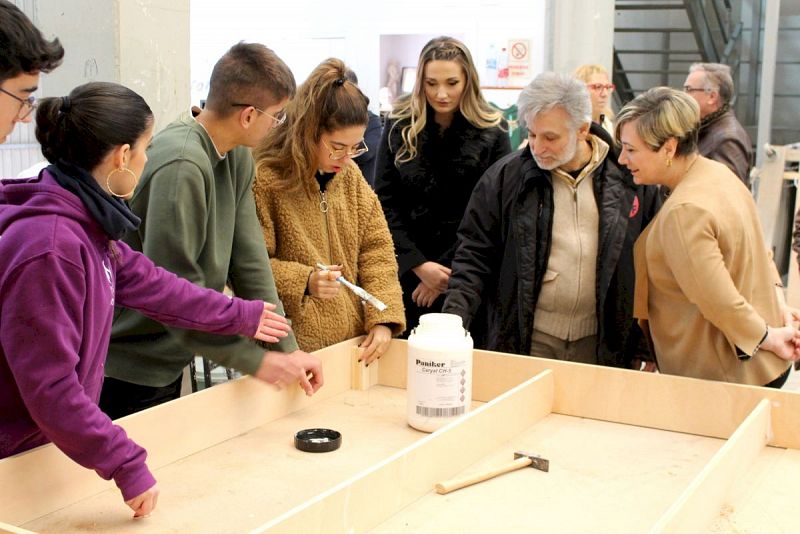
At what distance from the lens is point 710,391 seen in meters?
1.62

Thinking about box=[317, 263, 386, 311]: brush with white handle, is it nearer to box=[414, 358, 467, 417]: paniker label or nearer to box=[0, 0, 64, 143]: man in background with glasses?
box=[414, 358, 467, 417]: paniker label

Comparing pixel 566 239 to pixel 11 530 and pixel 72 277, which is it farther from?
pixel 11 530

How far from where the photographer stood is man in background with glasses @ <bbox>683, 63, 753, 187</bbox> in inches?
137

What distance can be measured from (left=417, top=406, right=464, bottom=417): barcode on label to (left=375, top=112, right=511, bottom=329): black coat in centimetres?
99

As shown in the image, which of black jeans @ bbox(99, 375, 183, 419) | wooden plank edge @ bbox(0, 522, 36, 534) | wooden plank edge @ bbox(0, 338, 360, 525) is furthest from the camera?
black jeans @ bbox(99, 375, 183, 419)

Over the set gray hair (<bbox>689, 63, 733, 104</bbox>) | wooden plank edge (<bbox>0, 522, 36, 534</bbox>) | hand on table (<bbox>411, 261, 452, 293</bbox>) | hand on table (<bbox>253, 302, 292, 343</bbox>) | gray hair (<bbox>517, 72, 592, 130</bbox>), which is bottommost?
wooden plank edge (<bbox>0, 522, 36, 534</bbox>)

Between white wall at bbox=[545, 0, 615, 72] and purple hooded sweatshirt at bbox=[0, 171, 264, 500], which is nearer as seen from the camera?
purple hooded sweatshirt at bbox=[0, 171, 264, 500]

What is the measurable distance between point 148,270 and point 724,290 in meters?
1.06

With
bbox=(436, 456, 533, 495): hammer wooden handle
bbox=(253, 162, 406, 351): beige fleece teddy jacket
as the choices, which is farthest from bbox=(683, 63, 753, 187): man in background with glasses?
bbox=(436, 456, 533, 495): hammer wooden handle

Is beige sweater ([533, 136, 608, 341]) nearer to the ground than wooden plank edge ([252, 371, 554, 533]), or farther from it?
farther from it

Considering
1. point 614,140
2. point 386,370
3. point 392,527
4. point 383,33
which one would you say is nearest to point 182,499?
point 392,527

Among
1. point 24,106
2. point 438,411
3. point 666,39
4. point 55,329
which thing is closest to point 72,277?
point 55,329

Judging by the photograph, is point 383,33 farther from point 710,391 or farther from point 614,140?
point 710,391

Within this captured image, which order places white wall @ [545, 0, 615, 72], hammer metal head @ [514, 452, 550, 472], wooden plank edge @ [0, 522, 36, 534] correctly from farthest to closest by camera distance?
white wall @ [545, 0, 615, 72] → hammer metal head @ [514, 452, 550, 472] → wooden plank edge @ [0, 522, 36, 534]
